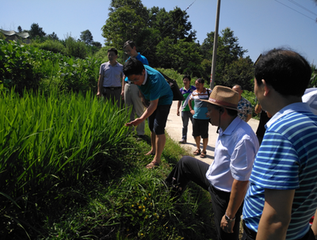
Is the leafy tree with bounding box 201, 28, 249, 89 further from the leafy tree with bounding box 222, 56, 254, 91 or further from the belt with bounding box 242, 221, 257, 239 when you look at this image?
the belt with bounding box 242, 221, 257, 239

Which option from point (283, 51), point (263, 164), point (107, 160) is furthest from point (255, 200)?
point (107, 160)

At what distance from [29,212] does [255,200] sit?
179 cm

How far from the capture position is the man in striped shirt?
837 millimetres

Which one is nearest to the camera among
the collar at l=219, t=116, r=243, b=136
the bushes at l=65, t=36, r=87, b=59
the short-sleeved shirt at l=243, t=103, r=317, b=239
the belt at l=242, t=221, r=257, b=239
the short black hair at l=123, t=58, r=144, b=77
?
the short-sleeved shirt at l=243, t=103, r=317, b=239

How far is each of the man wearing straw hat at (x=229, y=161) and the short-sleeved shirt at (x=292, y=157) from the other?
0.60m

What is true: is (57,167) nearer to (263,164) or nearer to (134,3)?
(263,164)

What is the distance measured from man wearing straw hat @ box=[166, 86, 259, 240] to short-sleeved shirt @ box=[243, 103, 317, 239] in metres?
0.60

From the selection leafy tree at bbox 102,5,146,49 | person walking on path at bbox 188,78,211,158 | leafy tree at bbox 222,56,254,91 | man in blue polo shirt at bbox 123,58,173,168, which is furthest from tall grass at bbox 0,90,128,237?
leafy tree at bbox 102,5,146,49

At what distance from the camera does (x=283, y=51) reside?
974 millimetres

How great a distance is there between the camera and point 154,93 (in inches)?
119

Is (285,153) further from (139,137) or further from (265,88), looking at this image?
(139,137)

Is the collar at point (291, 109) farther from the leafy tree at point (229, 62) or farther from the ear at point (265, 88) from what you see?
the leafy tree at point (229, 62)

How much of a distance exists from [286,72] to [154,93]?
2.21 m

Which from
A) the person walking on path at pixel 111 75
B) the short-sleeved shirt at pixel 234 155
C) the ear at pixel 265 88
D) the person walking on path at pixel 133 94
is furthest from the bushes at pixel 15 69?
the ear at pixel 265 88
